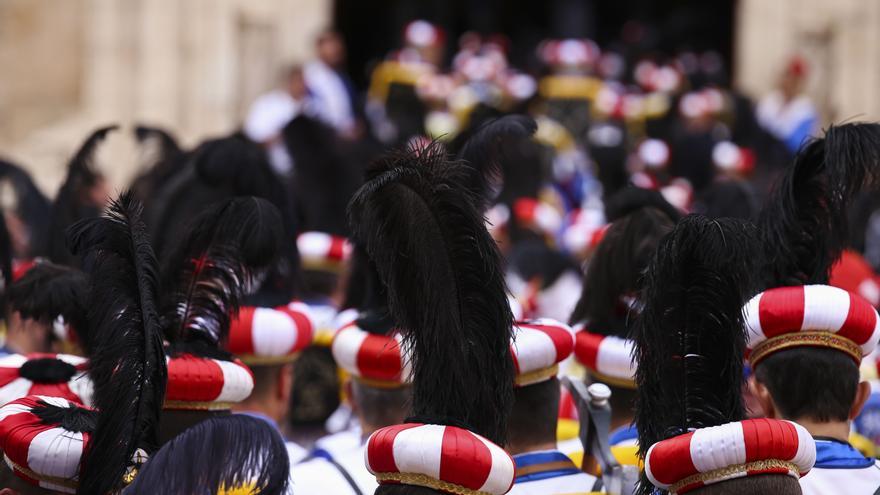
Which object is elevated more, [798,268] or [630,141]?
[798,268]

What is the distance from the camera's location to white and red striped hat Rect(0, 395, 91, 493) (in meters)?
3.10

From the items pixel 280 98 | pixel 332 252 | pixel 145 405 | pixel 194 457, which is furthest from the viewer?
pixel 280 98

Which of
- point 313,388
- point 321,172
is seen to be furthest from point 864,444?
point 321,172

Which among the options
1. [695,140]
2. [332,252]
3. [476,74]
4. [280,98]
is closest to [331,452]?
[332,252]

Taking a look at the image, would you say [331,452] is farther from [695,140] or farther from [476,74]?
[476,74]

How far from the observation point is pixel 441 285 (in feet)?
10.6

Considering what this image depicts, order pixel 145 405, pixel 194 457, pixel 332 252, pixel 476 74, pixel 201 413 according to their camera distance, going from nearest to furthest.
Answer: pixel 194 457
pixel 145 405
pixel 201 413
pixel 332 252
pixel 476 74

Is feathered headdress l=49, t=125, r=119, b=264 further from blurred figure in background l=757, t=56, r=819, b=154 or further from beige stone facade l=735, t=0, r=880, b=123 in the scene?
beige stone facade l=735, t=0, r=880, b=123

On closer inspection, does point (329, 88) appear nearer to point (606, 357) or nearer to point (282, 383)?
point (282, 383)

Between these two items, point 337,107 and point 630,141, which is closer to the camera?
point 337,107

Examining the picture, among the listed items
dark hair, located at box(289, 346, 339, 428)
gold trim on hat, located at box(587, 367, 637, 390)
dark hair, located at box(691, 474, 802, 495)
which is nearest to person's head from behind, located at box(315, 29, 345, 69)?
dark hair, located at box(289, 346, 339, 428)

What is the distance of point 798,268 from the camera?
385 centimetres

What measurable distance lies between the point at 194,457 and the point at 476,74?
1338cm

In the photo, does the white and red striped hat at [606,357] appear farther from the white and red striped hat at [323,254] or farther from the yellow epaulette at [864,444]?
the white and red striped hat at [323,254]
